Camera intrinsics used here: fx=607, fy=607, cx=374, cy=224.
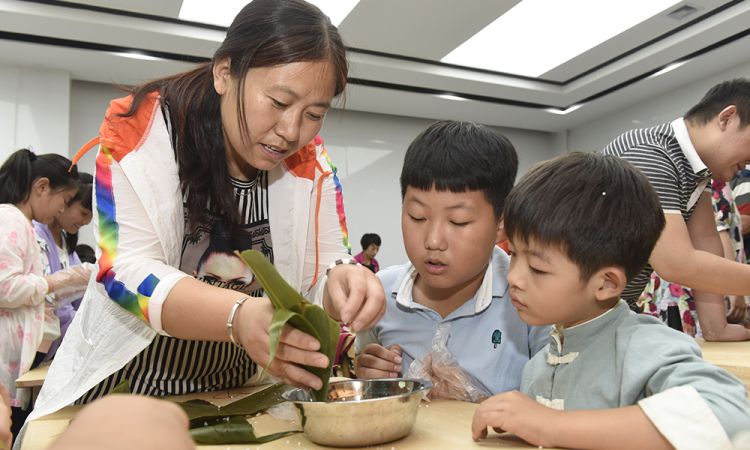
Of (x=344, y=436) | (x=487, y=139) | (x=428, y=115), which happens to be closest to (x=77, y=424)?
(x=344, y=436)

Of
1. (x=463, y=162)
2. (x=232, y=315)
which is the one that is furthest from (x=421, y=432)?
(x=463, y=162)

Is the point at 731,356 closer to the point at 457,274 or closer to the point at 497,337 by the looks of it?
the point at 497,337

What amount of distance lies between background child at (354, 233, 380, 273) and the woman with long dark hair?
5.88 metres

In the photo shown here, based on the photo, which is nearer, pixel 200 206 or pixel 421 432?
pixel 421 432

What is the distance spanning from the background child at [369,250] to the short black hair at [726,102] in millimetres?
5444

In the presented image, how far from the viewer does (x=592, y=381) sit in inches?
39.2

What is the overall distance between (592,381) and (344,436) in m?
0.43

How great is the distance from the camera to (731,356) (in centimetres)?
167

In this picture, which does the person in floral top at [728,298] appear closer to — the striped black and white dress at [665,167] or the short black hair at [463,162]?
the striped black and white dress at [665,167]

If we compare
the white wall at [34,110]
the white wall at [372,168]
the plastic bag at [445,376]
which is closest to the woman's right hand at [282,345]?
the plastic bag at [445,376]

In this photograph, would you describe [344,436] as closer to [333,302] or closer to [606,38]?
[333,302]

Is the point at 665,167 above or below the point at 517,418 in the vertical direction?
above

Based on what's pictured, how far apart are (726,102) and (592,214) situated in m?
1.33

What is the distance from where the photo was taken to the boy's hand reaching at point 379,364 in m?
1.38
